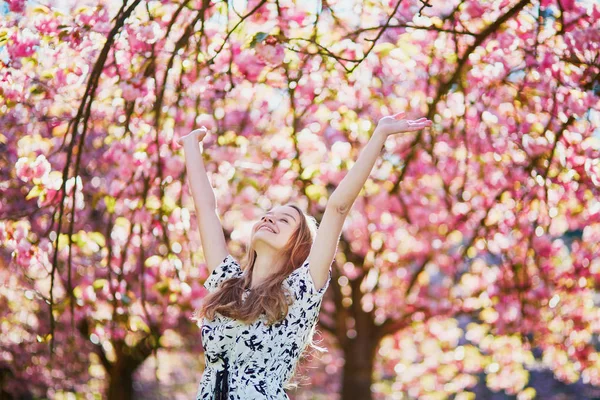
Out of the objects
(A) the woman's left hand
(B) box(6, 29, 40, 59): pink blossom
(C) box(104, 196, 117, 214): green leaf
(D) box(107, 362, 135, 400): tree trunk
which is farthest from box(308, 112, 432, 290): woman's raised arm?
(D) box(107, 362, 135, 400): tree trunk

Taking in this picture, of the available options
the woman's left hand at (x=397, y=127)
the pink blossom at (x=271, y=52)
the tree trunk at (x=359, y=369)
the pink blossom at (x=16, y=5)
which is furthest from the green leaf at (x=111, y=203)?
the tree trunk at (x=359, y=369)

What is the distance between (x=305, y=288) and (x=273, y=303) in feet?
0.42

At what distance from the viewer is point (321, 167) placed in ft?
22.7

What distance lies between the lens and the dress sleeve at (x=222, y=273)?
3168 millimetres

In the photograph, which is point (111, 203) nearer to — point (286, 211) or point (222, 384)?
point (286, 211)

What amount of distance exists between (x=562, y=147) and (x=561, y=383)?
1305cm

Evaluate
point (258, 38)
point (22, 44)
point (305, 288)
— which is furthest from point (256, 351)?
point (22, 44)

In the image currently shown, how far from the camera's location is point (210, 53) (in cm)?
495

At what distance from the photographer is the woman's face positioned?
3057mm

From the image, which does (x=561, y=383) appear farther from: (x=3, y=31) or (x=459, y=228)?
(x=3, y=31)

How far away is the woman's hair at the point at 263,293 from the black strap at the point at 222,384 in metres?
0.17

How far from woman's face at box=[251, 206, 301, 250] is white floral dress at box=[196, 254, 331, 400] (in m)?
0.16

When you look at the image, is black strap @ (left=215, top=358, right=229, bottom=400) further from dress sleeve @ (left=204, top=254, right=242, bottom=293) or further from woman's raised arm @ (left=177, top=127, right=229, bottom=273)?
woman's raised arm @ (left=177, top=127, right=229, bottom=273)

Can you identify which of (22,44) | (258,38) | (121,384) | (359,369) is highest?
(121,384)
